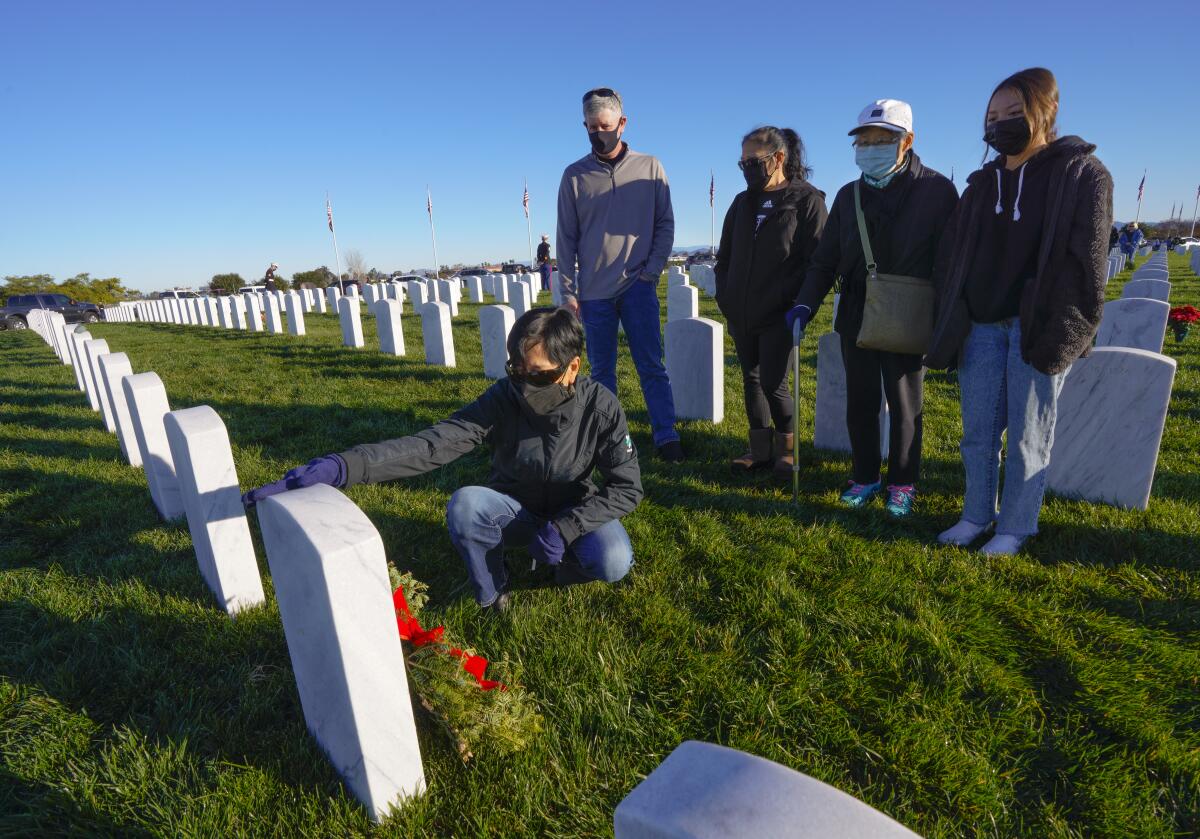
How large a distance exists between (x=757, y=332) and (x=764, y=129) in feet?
3.68

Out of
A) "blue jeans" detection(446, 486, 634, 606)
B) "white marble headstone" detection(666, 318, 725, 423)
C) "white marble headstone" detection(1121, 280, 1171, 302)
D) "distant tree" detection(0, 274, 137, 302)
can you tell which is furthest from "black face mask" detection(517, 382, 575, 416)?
"distant tree" detection(0, 274, 137, 302)

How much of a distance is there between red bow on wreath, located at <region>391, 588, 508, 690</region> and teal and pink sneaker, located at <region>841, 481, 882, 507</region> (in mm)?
2225

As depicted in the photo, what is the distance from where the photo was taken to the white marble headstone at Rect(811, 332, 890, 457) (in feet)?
13.6

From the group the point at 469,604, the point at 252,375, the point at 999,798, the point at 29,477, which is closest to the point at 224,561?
the point at 469,604

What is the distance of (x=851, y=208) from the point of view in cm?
315

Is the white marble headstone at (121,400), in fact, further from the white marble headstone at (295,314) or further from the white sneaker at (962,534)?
the white marble headstone at (295,314)

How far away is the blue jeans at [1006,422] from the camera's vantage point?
2.75 m

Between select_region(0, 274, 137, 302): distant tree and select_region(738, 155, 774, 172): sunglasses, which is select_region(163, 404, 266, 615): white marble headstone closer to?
select_region(738, 155, 774, 172): sunglasses

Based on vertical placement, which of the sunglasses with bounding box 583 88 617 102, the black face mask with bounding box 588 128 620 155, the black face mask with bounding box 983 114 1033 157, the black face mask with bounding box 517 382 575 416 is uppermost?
the sunglasses with bounding box 583 88 617 102

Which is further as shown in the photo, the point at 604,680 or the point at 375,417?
the point at 375,417

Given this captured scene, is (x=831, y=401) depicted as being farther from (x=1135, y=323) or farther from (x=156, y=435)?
(x=156, y=435)

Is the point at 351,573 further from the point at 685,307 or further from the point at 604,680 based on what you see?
the point at 685,307

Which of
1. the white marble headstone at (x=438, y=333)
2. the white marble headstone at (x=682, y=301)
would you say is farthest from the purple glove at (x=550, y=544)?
the white marble headstone at (x=682, y=301)

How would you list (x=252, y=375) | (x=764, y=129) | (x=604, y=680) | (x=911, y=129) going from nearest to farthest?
(x=604, y=680) < (x=911, y=129) < (x=764, y=129) < (x=252, y=375)
